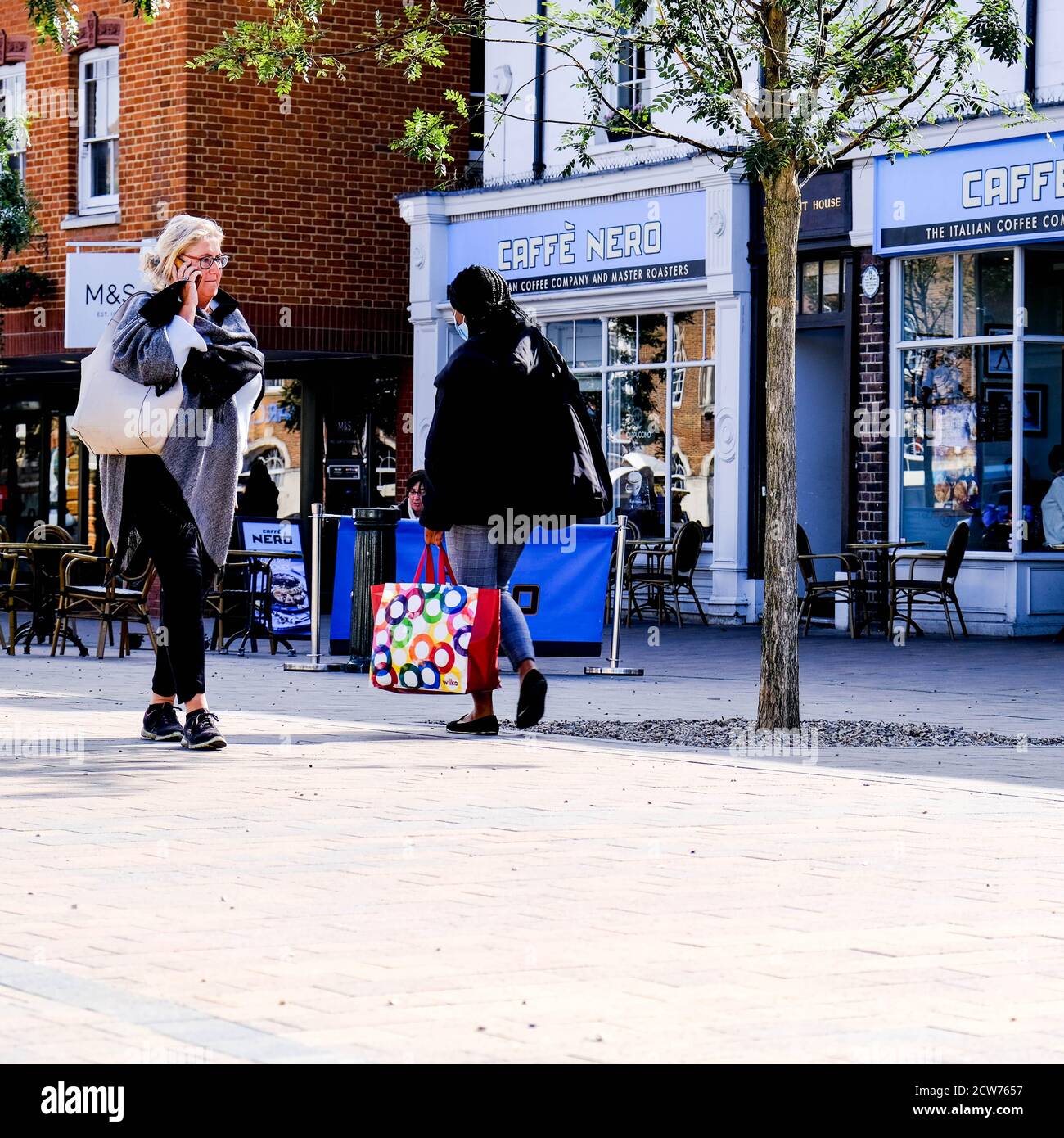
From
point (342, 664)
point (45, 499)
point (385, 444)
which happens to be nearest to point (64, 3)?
point (342, 664)

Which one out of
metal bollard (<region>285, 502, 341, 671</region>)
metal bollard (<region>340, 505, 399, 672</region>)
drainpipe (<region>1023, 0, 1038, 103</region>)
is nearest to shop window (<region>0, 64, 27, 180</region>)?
drainpipe (<region>1023, 0, 1038, 103</region>)

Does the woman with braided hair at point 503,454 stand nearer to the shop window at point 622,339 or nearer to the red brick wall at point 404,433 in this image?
the shop window at point 622,339

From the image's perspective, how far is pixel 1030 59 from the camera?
60.6 ft

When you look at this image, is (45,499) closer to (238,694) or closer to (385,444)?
(385,444)

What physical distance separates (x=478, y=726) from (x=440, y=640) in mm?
534

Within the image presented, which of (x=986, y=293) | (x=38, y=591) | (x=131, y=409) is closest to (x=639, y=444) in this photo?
(x=986, y=293)

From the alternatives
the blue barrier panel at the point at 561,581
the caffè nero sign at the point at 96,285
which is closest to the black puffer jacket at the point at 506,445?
the blue barrier panel at the point at 561,581

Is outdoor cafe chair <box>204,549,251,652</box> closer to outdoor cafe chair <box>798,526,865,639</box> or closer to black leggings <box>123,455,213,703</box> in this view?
outdoor cafe chair <box>798,526,865,639</box>

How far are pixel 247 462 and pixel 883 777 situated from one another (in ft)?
58.7

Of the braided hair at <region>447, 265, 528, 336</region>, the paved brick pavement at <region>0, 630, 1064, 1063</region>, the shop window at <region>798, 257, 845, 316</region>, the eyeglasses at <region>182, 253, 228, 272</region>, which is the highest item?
the shop window at <region>798, 257, 845, 316</region>

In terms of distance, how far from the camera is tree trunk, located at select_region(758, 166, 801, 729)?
10.2 meters

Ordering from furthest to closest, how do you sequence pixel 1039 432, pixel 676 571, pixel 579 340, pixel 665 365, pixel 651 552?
pixel 579 340 → pixel 665 365 → pixel 651 552 → pixel 676 571 → pixel 1039 432

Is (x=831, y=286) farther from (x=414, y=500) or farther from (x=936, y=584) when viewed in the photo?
(x=414, y=500)

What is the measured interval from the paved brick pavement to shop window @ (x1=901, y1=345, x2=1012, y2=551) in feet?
31.7
